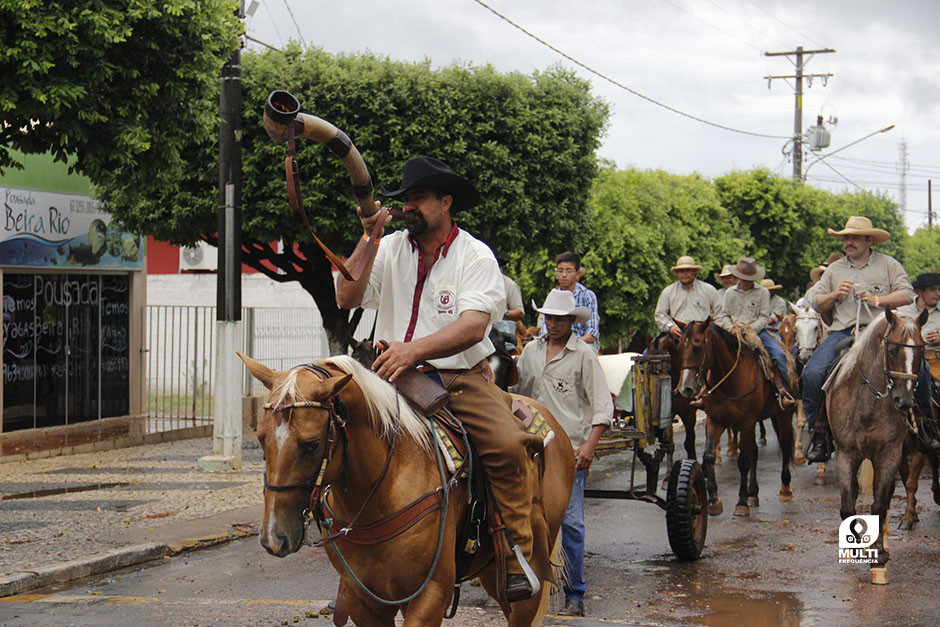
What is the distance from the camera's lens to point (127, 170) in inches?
448

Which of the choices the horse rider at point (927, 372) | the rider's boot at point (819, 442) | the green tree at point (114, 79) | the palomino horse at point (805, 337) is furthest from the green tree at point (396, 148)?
the rider's boot at point (819, 442)

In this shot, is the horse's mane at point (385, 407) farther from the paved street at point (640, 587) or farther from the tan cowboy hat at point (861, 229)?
the tan cowboy hat at point (861, 229)

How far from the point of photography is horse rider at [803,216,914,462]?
974 cm

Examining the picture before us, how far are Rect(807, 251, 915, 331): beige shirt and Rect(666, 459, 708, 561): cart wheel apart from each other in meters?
2.27

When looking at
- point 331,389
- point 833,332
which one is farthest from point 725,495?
point 331,389

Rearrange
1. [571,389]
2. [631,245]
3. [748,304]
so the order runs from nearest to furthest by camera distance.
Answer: [571,389], [748,304], [631,245]

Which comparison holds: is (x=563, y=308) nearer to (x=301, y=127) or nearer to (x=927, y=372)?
(x=301, y=127)

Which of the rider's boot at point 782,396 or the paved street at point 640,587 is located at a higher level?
the rider's boot at point 782,396

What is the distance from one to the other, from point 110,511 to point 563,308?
587 cm

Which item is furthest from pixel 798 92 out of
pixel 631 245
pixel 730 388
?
pixel 730 388

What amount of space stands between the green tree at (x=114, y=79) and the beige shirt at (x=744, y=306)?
730 cm

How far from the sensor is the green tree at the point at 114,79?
32.2ft

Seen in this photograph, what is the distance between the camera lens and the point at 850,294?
10.4m

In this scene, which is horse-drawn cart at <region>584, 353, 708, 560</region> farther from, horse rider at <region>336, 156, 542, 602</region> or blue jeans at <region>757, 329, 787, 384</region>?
horse rider at <region>336, 156, 542, 602</region>
